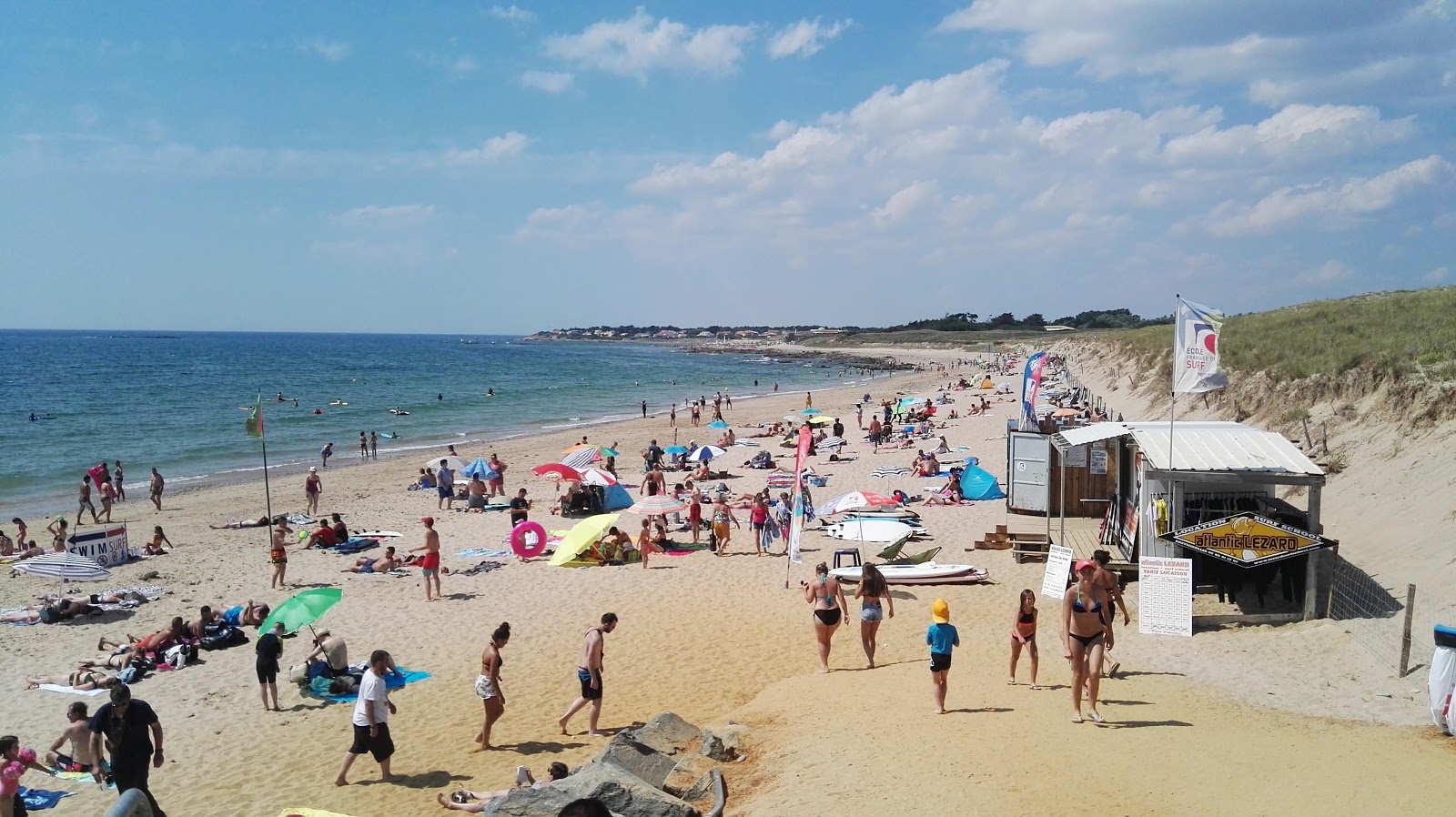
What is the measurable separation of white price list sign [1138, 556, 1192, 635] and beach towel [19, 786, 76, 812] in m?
10.5

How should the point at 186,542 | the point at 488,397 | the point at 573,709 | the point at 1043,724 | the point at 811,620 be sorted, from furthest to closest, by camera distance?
the point at 488,397, the point at 186,542, the point at 811,620, the point at 573,709, the point at 1043,724

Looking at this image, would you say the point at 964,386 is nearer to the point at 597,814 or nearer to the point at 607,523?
the point at 607,523

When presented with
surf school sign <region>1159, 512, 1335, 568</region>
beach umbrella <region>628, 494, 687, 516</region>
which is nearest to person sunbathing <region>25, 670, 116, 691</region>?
beach umbrella <region>628, 494, 687, 516</region>

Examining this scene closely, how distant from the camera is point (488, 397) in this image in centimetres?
5994

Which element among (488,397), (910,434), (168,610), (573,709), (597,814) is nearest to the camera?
(597,814)

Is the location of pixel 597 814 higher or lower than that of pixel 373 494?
higher

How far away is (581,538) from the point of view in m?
14.6

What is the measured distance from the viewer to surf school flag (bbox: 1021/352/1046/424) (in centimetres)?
1706

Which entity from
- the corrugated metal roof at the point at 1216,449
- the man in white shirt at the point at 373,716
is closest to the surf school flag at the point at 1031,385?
the corrugated metal roof at the point at 1216,449

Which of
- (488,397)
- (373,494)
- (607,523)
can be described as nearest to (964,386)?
(488,397)

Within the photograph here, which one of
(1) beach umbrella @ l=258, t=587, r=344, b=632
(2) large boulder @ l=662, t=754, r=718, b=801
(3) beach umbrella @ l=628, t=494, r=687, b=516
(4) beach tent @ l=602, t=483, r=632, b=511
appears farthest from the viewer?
(4) beach tent @ l=602, t=483, r=632, b=511

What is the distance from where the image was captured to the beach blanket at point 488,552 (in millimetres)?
16438

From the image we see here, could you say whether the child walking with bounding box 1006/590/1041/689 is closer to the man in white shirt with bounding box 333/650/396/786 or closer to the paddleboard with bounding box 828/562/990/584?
the paddleboard with bounding box 828/562/990/584

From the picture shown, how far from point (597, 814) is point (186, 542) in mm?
19068
